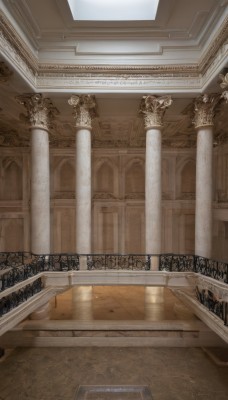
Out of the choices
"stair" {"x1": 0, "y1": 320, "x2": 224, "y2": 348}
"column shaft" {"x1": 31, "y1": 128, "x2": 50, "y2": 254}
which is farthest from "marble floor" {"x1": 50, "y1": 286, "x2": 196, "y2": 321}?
"column shaft" {"x1": 31, "y1": 128, "x2": 50, "y2": 254}

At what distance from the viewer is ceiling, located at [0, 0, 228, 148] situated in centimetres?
794

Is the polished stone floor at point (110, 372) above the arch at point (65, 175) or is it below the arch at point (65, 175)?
below

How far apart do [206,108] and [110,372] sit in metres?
10.1

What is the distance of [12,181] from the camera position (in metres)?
16.8

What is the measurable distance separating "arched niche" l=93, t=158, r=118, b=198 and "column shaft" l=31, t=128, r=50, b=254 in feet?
23.3

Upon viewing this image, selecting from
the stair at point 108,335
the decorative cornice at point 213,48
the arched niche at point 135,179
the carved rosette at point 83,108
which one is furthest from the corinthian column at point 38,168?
the arched niche at point 135,179

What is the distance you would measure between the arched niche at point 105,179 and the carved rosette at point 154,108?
23.1ft

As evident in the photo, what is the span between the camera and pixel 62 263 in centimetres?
975

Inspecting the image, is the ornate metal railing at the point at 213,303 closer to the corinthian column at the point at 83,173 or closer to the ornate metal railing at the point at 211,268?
the ornate metal railing at the point at 211,268

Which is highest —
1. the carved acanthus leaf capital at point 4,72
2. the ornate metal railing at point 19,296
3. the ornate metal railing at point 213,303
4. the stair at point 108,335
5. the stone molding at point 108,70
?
the stone molding at point 108,70

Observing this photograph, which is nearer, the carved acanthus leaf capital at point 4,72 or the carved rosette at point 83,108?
the carved acanthus leaf capital at point 4,72

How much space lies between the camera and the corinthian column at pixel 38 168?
9859 millimetres

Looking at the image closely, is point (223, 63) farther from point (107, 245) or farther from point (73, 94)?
point (107, 245)

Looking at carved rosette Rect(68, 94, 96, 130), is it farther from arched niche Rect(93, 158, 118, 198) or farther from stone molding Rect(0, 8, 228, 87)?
arched niche Rect(93, 158, 118, 198)
